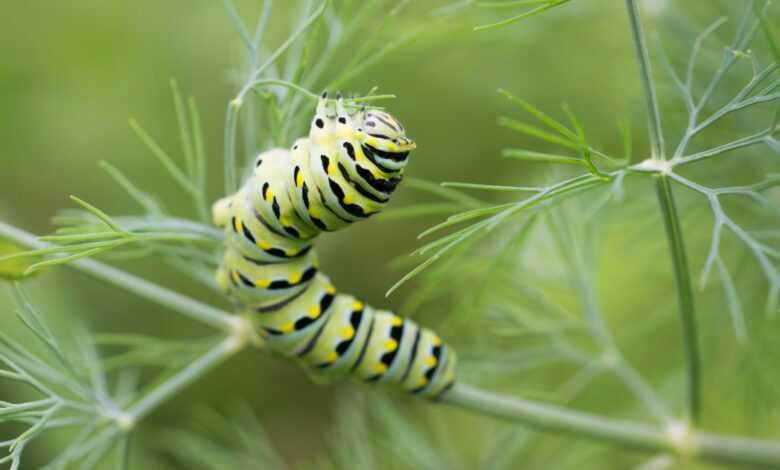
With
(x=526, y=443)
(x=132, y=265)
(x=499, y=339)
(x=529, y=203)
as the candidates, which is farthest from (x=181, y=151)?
(x=529, y=203)

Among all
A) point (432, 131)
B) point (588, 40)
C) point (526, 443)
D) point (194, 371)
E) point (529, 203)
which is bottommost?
point (194, 371)

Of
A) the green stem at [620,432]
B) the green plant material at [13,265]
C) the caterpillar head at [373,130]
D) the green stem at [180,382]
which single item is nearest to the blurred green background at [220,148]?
the green stem at [620,432]

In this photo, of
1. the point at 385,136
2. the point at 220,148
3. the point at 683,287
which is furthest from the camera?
the point at 220,148

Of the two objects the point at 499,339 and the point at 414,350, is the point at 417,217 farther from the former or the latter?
the point at 414,350

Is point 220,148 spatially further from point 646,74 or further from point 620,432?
point 646,74

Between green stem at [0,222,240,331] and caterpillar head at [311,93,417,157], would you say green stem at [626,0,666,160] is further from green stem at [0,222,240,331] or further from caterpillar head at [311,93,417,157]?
green stem at [0,222,240,331]

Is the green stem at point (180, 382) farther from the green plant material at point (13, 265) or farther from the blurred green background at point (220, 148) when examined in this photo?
the blurred green background at point (220, 148)

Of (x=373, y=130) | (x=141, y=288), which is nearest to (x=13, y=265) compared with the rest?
(x=141, y=288)
